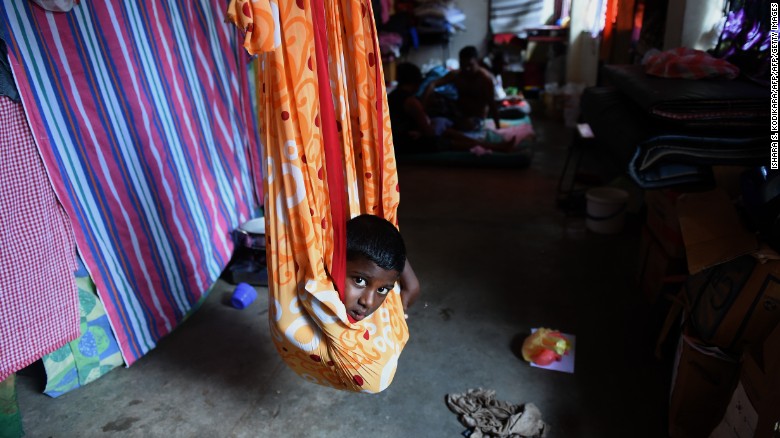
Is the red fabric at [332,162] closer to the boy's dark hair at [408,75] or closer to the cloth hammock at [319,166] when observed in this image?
the cloth hammock at [319,166]

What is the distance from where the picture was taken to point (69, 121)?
5.96ft

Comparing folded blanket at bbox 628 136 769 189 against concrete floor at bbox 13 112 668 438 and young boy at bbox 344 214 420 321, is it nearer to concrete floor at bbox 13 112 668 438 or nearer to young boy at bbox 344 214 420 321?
concrete floor at bbox 13 112 668 438

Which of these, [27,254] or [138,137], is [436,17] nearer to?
[138,137]

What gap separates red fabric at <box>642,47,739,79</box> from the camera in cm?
200

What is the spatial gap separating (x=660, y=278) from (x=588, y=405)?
77cm

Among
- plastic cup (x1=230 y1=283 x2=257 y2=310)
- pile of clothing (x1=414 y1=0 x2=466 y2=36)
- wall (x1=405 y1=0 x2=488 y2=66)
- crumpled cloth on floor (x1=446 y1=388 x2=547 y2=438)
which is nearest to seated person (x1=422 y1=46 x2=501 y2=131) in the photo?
pile of clothing (x1=414 y1=0 x2=466 y2=36)

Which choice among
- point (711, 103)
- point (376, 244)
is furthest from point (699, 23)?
point (376, 244)

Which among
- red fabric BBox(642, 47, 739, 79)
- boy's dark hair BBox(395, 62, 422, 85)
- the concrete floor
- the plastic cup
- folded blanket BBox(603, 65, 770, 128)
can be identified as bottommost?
the concrete floor

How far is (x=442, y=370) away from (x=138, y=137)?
1519 millimetres

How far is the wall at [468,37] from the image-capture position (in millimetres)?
7285

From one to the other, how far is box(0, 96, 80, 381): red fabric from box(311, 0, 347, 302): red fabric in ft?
3.52

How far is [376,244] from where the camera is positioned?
53.1 inches

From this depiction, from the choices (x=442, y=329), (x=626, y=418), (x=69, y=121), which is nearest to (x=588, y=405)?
(x=626, y=418)

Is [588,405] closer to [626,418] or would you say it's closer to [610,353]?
[626,418]
